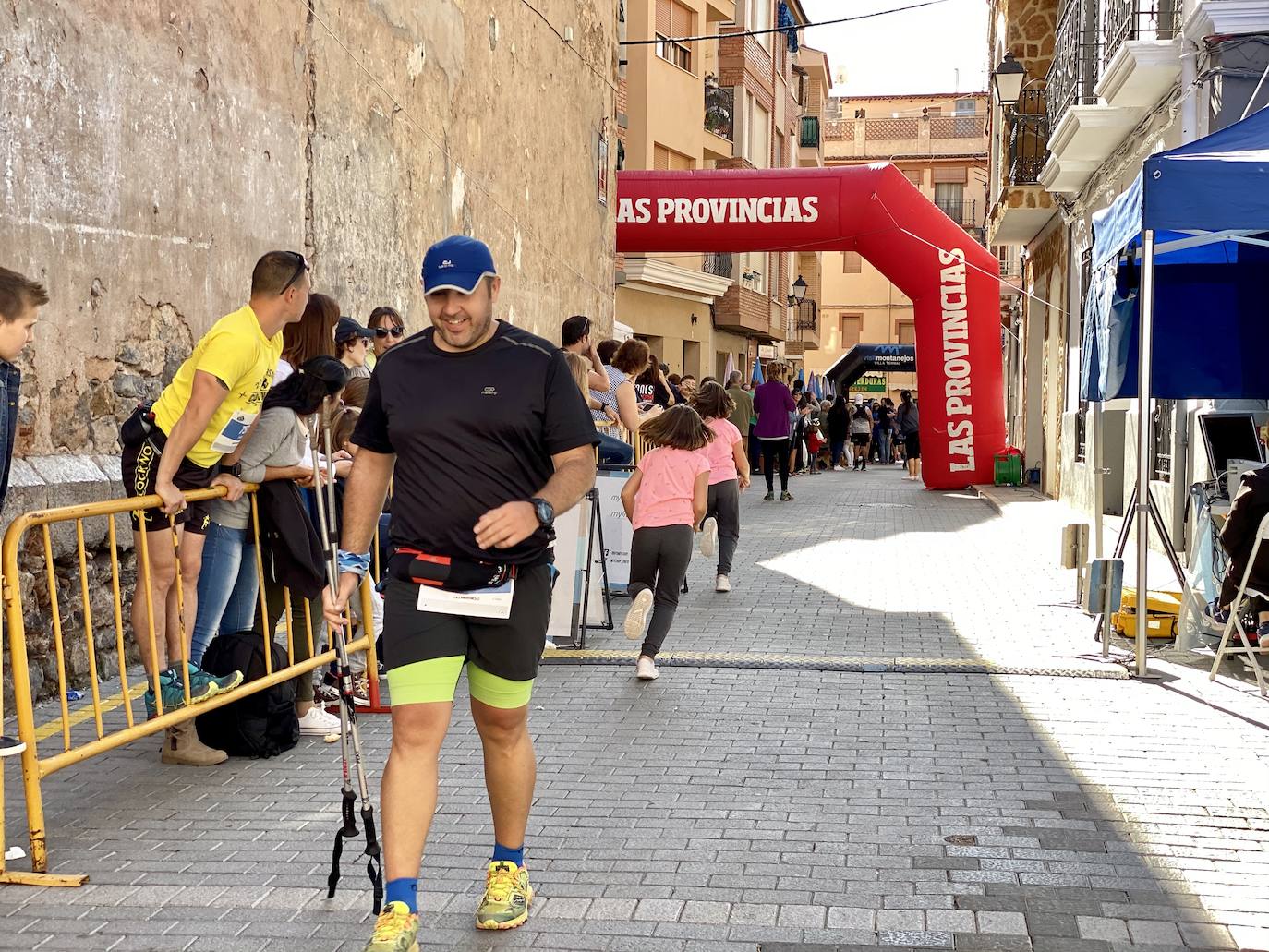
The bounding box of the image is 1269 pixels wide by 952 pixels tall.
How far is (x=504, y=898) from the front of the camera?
4.30 metres

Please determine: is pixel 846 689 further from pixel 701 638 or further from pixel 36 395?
pixel 36 395

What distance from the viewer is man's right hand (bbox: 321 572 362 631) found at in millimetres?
4270

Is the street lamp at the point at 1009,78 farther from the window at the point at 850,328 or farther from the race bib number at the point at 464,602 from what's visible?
the window at the point at 850,328

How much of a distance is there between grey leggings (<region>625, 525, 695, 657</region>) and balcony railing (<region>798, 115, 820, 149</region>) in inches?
1997

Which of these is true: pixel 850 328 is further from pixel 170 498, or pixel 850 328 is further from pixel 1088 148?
pixel 170 498

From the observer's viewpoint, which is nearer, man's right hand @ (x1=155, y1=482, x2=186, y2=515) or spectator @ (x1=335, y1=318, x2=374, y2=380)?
man's right hand @ (x1=155, y1=482, x2=186, y2=515)

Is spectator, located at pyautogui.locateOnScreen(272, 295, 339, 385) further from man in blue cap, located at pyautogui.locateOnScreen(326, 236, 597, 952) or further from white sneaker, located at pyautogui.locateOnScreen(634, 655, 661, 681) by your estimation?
man in blue cap, located at pyautogui.locateOnScreen(326, 236, 597, 952)

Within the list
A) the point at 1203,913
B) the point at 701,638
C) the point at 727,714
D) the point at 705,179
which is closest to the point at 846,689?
the point at 727,714

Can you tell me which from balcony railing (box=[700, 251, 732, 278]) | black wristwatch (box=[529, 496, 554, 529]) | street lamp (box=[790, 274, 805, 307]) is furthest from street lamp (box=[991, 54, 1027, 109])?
street lamp (box=[790, 274, 805, 307])

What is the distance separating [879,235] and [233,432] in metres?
16.8

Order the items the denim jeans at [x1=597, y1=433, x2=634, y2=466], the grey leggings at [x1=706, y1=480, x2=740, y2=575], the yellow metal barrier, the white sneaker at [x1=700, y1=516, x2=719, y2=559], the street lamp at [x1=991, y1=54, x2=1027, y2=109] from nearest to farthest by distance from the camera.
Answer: the yellow metal barrier → the denim jeans at [x1=597, y1=433, x2=634, y2=466] → the white sneaker at [x1=700, y1=516, x2=719, y2=559] → the grey leggings at [x1=706, y1=480, x2=740, y2=575] → the street lamp at [x1=991, y1=54, x2=1027, y2=109]

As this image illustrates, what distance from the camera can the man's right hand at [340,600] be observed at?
427cm

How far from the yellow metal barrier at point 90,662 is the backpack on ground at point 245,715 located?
0.06 metres

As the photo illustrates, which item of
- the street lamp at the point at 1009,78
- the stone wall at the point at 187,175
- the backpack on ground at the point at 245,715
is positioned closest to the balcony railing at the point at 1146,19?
the street lamp at the point at 1009,78
